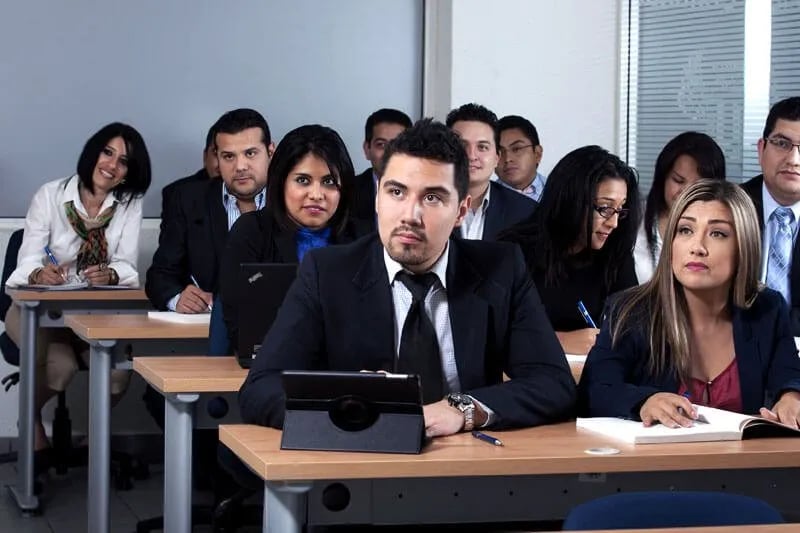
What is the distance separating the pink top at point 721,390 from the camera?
10.5ft

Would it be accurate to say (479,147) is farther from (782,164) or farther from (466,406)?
(466,406)

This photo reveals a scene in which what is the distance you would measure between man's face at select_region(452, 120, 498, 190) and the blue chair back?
2021 millimetres

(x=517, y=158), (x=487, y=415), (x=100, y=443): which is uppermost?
(x=517, y=158)

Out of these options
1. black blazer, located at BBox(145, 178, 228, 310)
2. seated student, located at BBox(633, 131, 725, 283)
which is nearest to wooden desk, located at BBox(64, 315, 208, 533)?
black blazer, located at BBox(145, 178, 228, 310)

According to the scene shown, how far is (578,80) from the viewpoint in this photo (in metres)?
7.15

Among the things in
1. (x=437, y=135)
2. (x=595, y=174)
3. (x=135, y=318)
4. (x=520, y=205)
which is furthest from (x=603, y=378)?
(x=520, y=205)

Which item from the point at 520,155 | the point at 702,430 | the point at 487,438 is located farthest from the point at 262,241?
the point at 520,155

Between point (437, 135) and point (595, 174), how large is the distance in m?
1.64

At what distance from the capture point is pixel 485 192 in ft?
19.2

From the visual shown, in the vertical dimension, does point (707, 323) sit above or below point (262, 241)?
below

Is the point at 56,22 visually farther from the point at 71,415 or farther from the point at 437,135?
the point at 437,135

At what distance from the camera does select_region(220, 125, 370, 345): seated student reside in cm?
420

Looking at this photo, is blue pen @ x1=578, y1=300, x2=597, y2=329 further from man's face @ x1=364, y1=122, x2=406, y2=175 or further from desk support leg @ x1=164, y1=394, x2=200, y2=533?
man's face @ x1=364, y1=122, x2=406, y2=175

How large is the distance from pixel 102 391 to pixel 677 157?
241 cm
